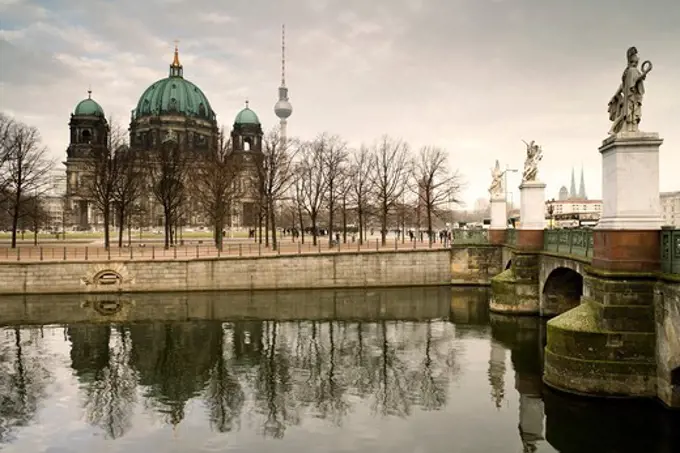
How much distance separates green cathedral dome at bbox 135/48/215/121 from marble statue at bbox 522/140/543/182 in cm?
9594

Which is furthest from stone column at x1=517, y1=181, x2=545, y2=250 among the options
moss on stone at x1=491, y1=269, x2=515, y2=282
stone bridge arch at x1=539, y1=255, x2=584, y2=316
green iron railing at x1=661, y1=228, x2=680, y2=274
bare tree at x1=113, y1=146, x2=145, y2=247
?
bare tree at x1=113, y1=146, x2=145, y2=247

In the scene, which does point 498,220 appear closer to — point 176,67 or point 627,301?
point 627,301

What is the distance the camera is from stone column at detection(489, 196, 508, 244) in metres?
39.5

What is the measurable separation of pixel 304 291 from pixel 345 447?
2609cm

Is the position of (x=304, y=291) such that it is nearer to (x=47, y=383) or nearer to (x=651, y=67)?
(x=47, y=383)

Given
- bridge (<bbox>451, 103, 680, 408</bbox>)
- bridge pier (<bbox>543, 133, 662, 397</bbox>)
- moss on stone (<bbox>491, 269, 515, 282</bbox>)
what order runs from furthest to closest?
moss on stone (<bbox>491, 269, 515, 282</bbox>), bridge pier (<bbox>543, 133, 662, 397</bbox>), bridge (<bbox>451, 103, 680, 408</bbox>)

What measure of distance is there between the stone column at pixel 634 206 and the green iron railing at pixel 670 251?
0.19m

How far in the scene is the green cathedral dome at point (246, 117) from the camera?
398 ft

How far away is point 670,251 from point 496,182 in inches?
1055

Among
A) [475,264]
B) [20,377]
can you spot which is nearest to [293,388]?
[20,377]

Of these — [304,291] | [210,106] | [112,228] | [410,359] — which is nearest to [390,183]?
[304,291]

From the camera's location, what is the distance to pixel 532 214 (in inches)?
1110

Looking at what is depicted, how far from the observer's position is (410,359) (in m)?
21.1

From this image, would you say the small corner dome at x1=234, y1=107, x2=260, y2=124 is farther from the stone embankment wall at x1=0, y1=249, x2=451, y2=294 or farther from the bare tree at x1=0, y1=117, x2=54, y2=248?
the stone embankment wall at x1=0, y1=249, x2=451, y2=294
